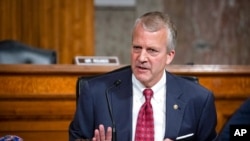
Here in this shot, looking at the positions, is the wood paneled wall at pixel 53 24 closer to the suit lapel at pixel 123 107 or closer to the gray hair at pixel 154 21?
the suit lapel at pixel 123 107

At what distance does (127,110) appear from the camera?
2045 mm

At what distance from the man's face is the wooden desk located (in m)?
0.87

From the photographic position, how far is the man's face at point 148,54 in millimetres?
2000

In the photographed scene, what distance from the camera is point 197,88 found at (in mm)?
2174

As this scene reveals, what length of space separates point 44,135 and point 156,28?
1186 mm

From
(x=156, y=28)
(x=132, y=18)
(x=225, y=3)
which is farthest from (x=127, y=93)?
(x=225, y=3)

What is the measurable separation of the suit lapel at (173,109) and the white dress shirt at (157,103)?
0.02 meters

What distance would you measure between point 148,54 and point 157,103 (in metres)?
0.21

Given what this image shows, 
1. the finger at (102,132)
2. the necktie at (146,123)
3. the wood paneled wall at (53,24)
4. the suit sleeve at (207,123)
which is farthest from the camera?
the wood paneled wall at (53,24)

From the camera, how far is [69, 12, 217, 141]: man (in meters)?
2.00

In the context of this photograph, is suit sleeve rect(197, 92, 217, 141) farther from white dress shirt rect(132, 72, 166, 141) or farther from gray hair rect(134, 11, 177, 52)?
gray hair rect(134, 11, 177, 52)

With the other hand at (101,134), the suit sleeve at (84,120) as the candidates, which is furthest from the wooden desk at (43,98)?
the other hand at (101,134)

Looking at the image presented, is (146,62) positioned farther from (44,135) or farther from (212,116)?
(44,135)

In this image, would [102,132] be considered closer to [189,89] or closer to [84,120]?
[84,120]
